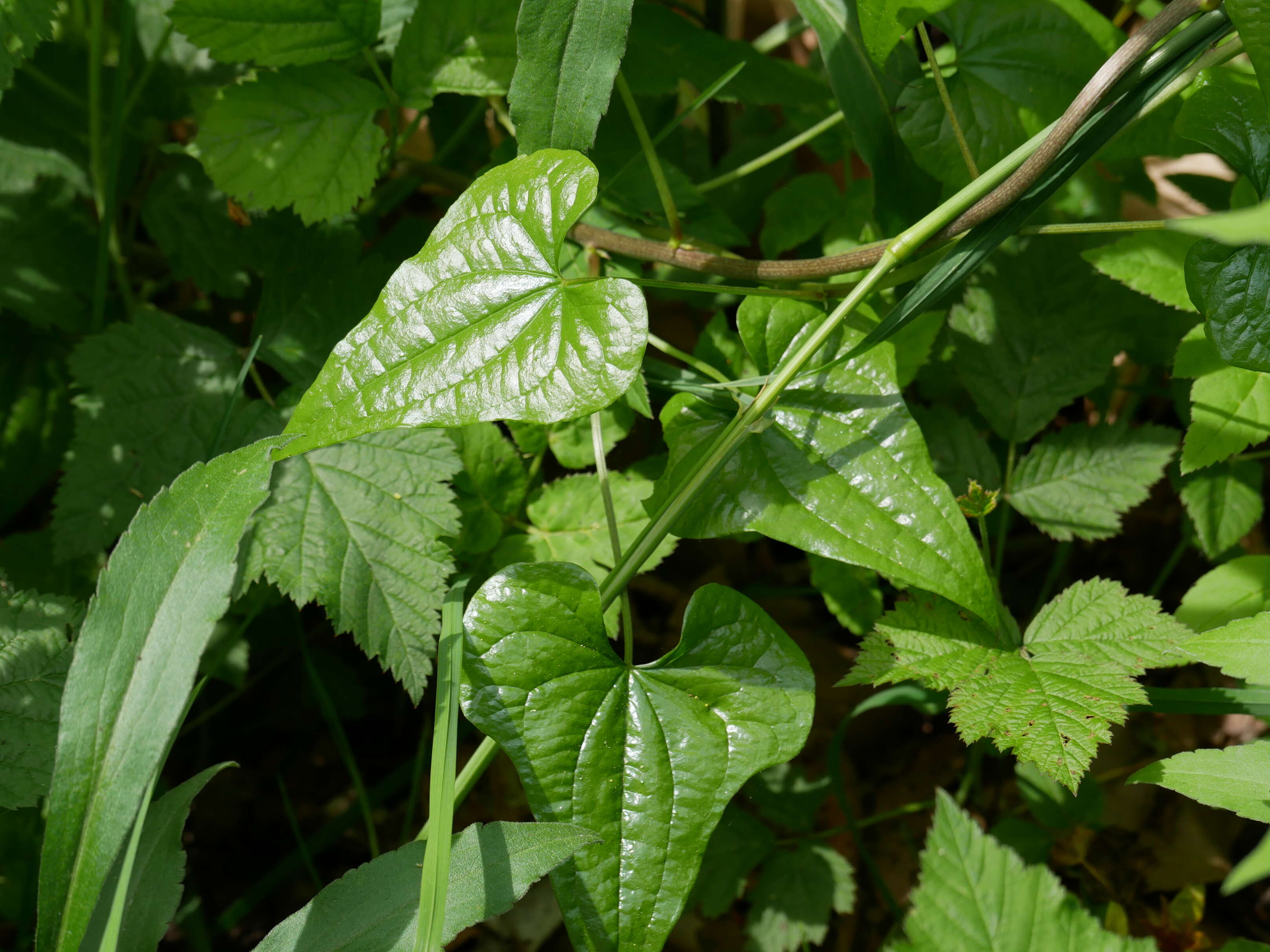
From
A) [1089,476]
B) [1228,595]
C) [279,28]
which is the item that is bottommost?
[1228,595]

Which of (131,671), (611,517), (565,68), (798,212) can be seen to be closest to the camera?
(131,671)

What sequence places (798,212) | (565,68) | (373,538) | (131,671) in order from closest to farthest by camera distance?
(131,671) → (565,68) → (373,538) → (798,212)

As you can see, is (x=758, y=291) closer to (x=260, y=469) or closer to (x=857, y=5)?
(x=857, y=5)

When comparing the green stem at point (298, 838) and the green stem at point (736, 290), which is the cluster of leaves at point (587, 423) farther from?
the green stem at point (298, 838)

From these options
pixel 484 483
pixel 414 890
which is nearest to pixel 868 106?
pixel 484 483

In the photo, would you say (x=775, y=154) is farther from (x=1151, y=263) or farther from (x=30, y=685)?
(x=30, y=685)

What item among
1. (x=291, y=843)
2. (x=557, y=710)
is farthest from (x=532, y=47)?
(x=291, y=843)

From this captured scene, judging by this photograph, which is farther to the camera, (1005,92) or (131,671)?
(1005,92)

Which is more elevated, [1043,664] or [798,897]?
[1043,664]

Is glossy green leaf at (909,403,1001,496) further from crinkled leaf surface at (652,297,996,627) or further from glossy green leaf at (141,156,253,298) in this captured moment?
glossy green leaf at (141,156,253,298)
